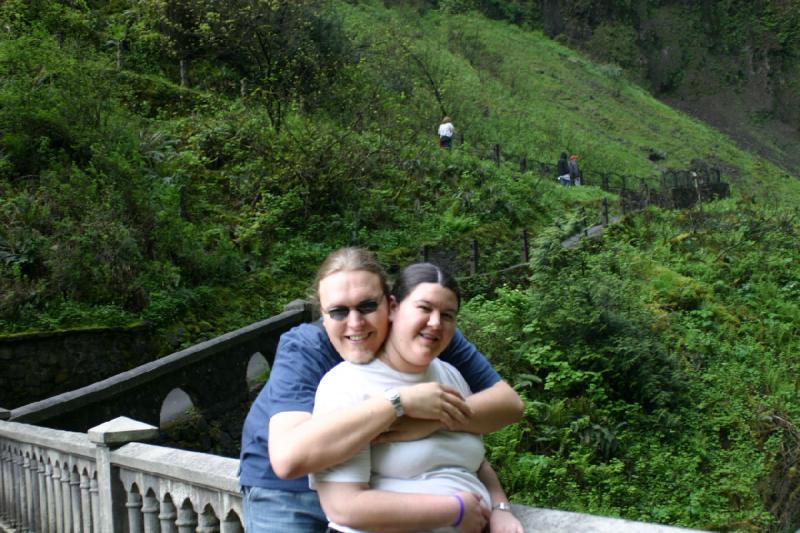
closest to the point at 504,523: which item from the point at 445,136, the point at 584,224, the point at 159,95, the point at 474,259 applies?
the point at 474,259

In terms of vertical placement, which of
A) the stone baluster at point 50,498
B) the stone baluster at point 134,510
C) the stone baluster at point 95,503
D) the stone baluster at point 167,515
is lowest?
the stone baluster at point 50,498

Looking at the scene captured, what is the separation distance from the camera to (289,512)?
2951mm

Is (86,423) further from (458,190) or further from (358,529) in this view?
(458,190)

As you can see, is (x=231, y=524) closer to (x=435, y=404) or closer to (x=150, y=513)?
(x=150, y=513)

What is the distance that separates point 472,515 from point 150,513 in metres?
2.31

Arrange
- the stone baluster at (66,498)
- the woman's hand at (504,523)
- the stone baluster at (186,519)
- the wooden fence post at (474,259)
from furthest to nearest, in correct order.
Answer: the wooden fence post at (474,259) → the stone baluster at (66,498) → the stone baluster at (186,519) → the woman's hand at (504,523)

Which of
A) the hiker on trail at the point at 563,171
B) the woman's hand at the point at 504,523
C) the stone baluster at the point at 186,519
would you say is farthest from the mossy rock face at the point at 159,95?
the woman's hand at the point at 504,523

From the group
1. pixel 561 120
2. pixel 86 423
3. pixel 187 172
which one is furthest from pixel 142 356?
pixel 561 120

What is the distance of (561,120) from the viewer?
36.7 m

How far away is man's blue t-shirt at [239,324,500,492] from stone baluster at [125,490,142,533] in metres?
1.71

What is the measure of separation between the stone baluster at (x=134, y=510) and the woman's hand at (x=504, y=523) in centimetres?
248

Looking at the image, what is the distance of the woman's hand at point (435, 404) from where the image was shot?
2.62m

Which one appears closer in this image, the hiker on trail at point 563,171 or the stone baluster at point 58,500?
the stone baluster at point 58,500

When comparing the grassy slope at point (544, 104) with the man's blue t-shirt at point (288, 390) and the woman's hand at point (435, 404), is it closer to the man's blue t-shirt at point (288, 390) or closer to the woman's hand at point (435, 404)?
the man's blue t-shirt at point (288, 390)
